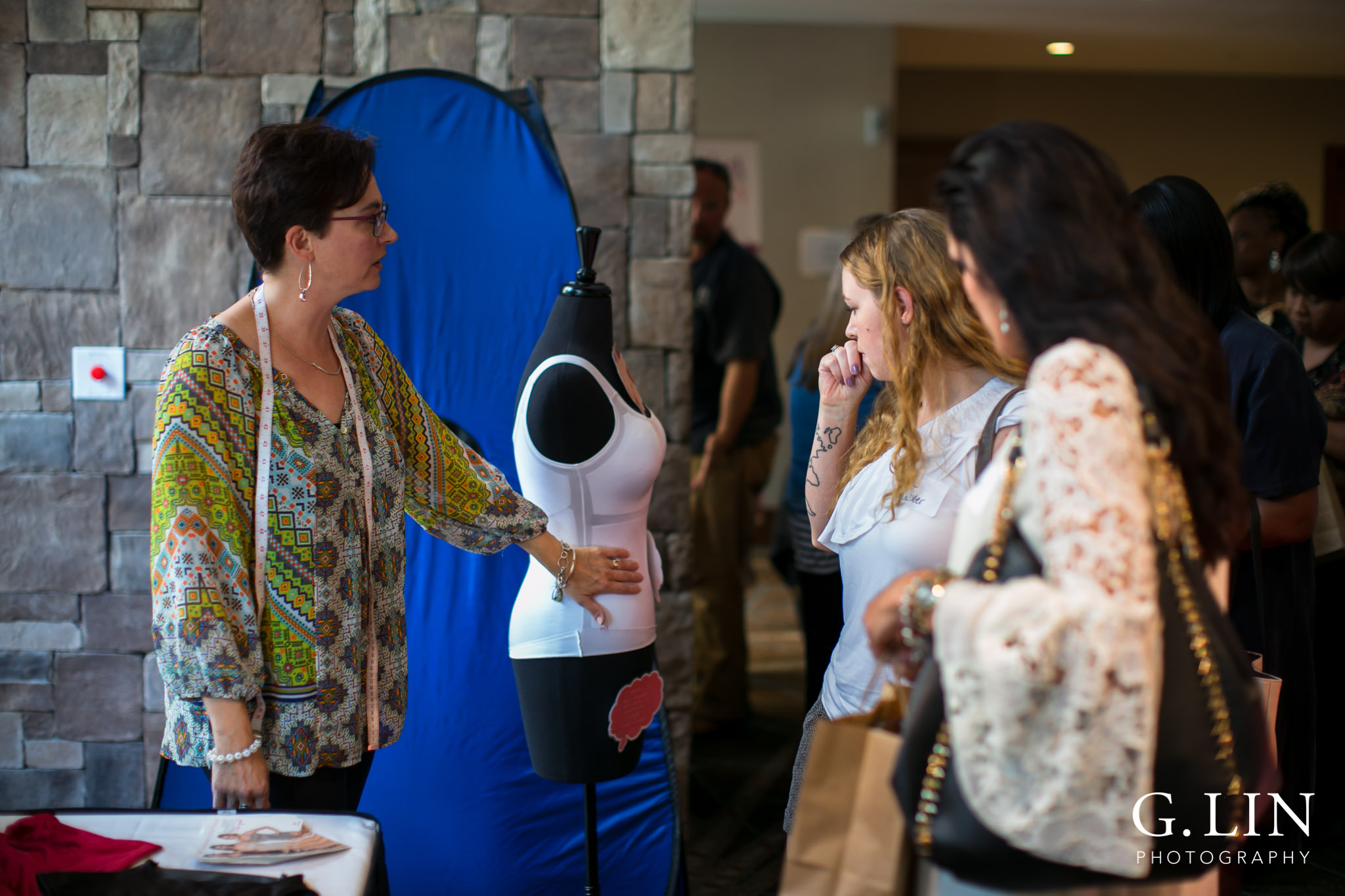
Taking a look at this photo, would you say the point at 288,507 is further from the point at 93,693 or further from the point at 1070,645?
the point at 93,693

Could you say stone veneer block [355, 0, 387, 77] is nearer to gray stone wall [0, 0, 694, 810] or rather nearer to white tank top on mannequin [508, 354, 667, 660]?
gray stone wall [0, 0, 694, 810]

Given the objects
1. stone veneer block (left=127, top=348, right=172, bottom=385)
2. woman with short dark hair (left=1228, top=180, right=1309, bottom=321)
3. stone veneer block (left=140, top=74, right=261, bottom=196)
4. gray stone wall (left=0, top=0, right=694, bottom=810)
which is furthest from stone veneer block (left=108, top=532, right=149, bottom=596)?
woman with short dark hair (left=1228, top=180, right=1309, bottom=321)

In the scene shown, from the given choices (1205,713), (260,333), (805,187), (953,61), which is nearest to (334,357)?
(260,333)

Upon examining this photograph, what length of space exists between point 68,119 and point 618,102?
1209mm

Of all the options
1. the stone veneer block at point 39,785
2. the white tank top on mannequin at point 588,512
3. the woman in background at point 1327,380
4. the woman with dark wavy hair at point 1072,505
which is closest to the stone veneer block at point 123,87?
the white tank top on mannequin at point 588,512

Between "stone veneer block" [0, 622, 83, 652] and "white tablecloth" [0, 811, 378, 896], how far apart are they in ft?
3.83

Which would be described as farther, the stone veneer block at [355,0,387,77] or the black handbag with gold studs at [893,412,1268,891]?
the stone veneer block at [355,0,387,77]

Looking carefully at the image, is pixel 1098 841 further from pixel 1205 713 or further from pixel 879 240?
pixel 879 240

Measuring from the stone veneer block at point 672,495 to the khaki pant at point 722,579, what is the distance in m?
1.05

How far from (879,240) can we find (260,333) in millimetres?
897

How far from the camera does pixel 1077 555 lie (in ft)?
2.85

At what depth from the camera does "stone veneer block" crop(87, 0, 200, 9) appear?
7.59ft

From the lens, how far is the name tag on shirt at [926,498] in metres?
1.44

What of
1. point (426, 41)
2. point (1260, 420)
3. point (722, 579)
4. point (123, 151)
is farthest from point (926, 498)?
point (722, 579)
